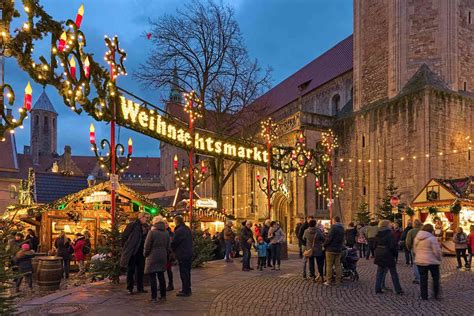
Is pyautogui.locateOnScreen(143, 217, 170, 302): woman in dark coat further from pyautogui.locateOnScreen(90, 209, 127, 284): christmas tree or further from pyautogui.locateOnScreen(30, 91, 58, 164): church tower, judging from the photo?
pyautogui.locateOnScreen(30, 91, 58, 164): church tower

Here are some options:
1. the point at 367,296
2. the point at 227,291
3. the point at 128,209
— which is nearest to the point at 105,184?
the point at 128,209

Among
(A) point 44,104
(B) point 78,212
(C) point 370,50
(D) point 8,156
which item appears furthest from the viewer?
(A) point 44,104

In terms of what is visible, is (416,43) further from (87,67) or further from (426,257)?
(87,67)

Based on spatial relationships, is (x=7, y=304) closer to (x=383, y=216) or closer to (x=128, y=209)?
(x=128, y=209)

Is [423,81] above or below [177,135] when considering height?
above

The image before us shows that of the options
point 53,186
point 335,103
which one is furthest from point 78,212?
point 335,103

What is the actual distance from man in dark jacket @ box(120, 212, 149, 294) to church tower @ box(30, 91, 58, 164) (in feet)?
288

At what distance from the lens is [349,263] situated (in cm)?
1137

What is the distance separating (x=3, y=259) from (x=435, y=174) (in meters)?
25.2

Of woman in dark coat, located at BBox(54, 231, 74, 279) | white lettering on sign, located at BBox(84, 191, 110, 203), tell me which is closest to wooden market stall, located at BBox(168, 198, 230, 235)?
white lettering on sign, located at BBox(84, 191, 110, 203)

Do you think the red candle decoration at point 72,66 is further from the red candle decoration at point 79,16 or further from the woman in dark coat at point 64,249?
the woman in dark coat at point 64,249

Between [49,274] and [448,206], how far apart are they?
16.2 metres

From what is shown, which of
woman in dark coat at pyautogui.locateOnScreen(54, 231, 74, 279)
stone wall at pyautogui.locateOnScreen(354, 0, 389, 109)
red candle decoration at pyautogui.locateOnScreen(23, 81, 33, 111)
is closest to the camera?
red candle decoration at pyautogui.locateOnScreen(23, 81, 33, 111)

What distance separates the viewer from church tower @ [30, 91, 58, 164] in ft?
300
